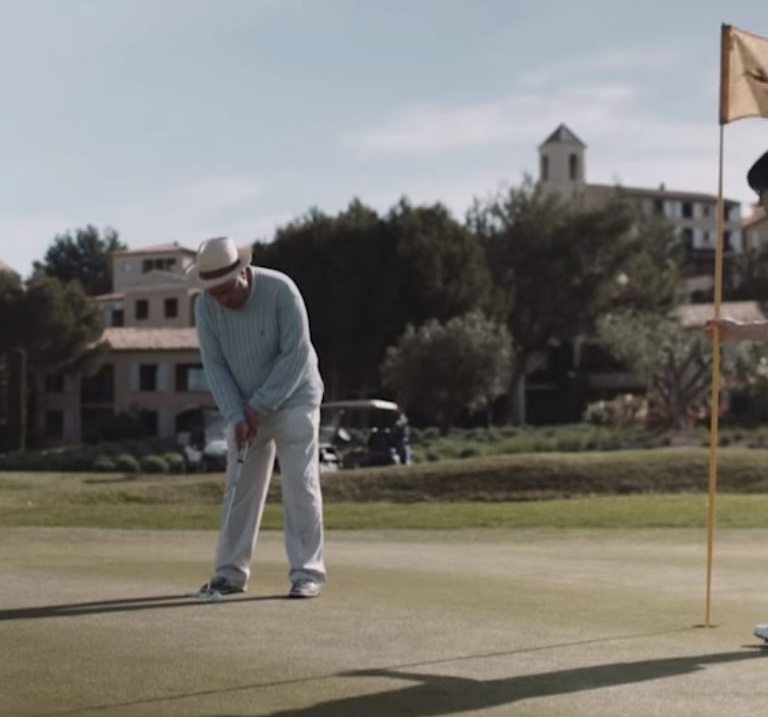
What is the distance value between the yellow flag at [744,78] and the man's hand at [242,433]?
316 centimetres

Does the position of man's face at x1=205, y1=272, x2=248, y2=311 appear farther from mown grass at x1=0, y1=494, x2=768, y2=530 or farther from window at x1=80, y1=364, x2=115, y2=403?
window at x1=80, y1=364, x2=115, y2=403

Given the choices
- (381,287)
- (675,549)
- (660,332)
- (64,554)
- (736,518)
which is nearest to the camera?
(64,554)

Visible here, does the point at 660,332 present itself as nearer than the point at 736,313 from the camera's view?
Yes

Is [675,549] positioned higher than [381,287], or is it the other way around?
[381,287]

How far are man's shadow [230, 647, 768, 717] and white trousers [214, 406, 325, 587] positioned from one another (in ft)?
10.1

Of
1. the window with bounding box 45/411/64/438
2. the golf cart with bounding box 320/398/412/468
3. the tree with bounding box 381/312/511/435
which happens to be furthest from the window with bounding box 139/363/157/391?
the golf cart with bounding box 320/398/412/468

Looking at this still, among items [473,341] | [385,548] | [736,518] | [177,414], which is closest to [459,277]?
[473,341]

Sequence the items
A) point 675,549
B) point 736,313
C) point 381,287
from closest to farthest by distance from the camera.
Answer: point 675,549, point 381,287, point 736,313

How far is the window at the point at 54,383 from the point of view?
97.2 m

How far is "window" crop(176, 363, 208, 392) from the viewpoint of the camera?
97.6 metres

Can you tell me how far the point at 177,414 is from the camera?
98188 millimetres

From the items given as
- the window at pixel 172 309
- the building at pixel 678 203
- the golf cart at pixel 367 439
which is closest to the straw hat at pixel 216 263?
the golf cart at pixel 367 439

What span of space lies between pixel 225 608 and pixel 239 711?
8.87 feet

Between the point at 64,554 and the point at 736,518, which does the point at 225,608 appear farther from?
the point at 736,518
